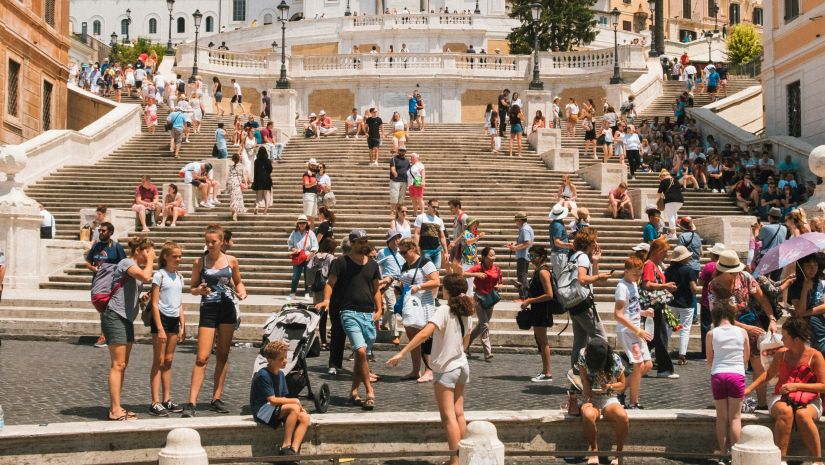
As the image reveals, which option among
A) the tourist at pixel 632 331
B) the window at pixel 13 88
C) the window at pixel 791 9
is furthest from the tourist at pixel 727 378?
the window at pixel 13 88

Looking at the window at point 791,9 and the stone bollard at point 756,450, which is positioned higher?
the window at point 791,9

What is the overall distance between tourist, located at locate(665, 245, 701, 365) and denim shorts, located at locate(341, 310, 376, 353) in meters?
4.30

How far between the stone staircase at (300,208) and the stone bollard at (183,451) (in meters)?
7.84

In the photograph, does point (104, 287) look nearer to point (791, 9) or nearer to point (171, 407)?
→ point (171, 407)

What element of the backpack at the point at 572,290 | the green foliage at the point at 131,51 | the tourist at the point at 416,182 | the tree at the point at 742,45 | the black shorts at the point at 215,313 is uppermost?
the green foliage at the point at 131,51

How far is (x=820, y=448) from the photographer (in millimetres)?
8828

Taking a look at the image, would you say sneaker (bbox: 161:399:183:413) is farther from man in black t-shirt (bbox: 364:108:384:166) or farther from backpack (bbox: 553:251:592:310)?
man in black t-shirt (bbox: 364:108:384:166)

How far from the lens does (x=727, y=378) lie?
28.8 feet

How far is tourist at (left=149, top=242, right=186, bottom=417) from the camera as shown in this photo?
31.3 feet

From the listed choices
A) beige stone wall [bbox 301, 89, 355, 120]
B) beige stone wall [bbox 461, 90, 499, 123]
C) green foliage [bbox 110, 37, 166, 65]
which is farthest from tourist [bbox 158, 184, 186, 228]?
green foliage [bbox 110, 37, 166, 65]

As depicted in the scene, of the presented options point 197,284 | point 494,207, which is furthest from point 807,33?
point 197,284

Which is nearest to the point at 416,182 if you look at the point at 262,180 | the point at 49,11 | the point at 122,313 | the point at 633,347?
the point at 262,180

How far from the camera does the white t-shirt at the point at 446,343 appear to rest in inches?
333

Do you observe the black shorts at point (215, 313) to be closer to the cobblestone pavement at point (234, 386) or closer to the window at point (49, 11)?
the cobblestone pavement at point (234, 386)
